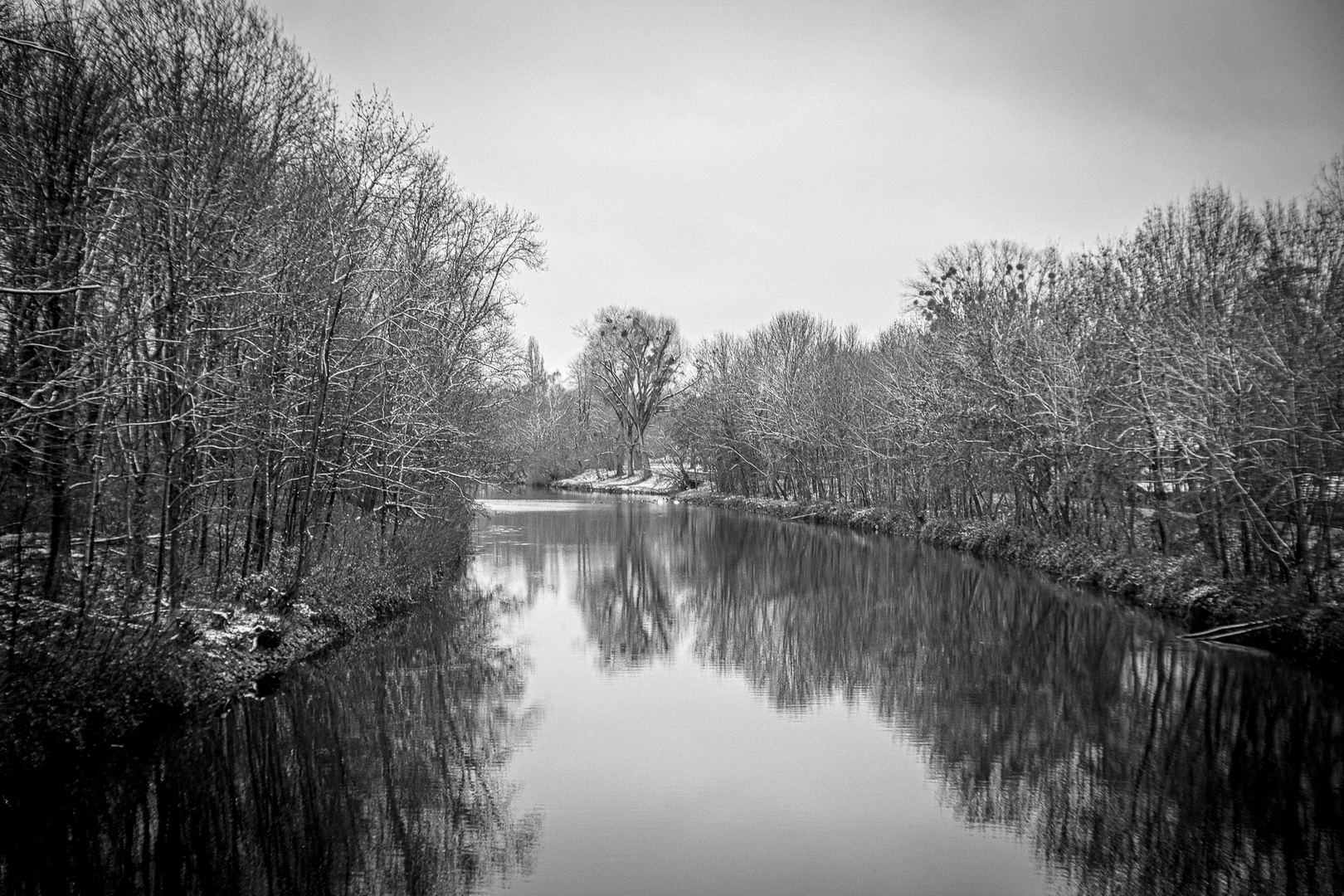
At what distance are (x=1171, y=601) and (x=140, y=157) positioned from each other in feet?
62.6

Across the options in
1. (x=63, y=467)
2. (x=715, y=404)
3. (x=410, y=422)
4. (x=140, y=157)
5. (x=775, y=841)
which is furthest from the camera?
(x=715, y=404)

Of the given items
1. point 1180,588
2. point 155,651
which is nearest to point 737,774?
point 155,651

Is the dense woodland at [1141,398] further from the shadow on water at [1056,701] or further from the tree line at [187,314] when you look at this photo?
the tree line at [187,314]

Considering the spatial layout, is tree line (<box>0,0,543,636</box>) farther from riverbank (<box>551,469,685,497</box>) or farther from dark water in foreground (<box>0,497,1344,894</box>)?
riverbank (<box>551,469,685,497</box>)

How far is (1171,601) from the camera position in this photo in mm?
18266

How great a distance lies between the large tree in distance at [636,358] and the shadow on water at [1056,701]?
4695cm

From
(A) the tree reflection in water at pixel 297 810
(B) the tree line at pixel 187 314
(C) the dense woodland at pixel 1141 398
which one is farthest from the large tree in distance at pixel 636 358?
(A) the tree reflection in water at pixel 297 810

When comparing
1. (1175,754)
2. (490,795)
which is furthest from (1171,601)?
(490,795)

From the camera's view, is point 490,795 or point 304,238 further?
point 304,238

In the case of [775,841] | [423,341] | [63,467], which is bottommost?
[775,841]

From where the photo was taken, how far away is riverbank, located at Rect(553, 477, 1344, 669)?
1403 cm

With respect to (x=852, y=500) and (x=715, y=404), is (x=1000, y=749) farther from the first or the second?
(x=715, y=404)

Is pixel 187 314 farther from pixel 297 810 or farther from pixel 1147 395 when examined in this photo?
pixel 1147 395

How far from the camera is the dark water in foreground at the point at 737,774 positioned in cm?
730
